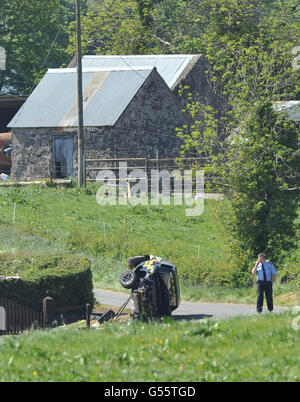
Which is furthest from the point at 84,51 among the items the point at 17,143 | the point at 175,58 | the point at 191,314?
the point at 191,314

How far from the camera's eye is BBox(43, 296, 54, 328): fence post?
20.8 meters

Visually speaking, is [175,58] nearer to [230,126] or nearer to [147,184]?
[147,184]

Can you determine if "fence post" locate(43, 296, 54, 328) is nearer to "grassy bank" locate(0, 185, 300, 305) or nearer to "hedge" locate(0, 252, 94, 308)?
"hedge" locate(0, 252, 94, 308)

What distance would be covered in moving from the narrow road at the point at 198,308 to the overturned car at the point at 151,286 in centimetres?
182

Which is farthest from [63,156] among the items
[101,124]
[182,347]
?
[182,347]

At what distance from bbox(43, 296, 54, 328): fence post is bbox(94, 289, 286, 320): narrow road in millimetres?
3573

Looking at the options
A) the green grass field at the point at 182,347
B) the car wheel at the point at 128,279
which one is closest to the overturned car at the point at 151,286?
the car wheel at the point at 128,279

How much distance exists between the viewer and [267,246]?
2948 centimetres

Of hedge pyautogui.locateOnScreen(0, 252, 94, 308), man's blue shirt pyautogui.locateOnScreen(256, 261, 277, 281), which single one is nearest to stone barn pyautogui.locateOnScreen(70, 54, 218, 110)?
hedge pyautogui.locateOnScreen(0, 252, 94, 308)

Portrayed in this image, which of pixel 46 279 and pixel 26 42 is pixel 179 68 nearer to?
pixel 26 42

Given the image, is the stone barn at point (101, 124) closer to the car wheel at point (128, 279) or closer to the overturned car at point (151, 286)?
the overturned car at point (151, 286)

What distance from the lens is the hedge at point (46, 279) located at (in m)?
21.1

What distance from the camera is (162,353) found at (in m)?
13.1

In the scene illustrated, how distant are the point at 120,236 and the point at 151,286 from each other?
A: 12.7m
